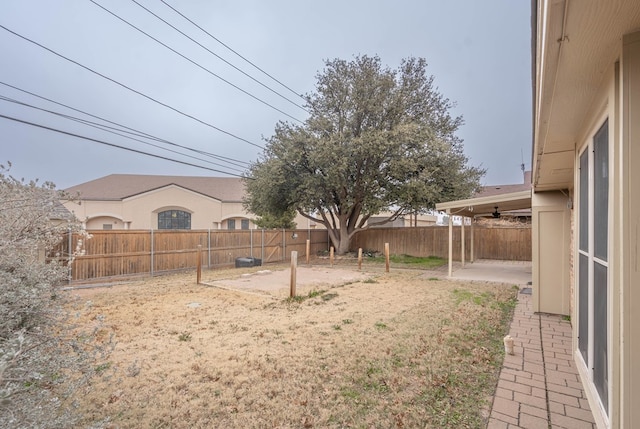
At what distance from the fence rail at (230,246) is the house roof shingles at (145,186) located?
926 centimetres

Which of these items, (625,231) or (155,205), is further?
(155,205)

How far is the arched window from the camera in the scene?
24.1 metres

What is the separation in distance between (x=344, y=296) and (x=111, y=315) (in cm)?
460

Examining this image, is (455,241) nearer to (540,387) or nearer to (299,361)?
(540,387)

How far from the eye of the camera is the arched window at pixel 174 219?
24.1m

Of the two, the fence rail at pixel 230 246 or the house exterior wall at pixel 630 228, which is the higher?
the house exterior wall at pixel 630 228

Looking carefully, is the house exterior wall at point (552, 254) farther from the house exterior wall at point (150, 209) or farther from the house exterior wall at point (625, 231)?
the house exterior wall at point (150, 209)

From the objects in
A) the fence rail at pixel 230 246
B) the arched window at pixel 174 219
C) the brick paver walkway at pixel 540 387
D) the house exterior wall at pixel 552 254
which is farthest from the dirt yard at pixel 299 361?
the arched window at pixel 174 219

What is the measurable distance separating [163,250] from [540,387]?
1119 cm

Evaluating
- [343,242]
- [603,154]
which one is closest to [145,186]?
[343,242]

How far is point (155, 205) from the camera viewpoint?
23547mm

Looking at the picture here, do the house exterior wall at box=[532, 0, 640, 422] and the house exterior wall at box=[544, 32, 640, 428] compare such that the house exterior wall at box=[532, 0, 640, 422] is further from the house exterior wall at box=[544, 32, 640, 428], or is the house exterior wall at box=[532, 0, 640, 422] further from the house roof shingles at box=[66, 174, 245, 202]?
the house roof shingles at box=[66, 174, 245, 202]

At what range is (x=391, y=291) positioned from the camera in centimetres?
756

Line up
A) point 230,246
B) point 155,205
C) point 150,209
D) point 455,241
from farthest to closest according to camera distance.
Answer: point 155,205 < point 150,209 < point 455,241 < point 230,246
